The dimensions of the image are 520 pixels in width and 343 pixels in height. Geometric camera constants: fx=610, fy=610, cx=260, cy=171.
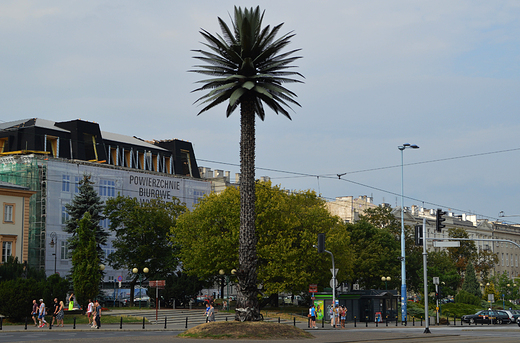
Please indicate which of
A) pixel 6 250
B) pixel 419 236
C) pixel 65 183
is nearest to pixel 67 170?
pixel 65 183

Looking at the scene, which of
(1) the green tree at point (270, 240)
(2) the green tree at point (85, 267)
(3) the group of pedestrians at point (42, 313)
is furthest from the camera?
(1) the green tree at point (270, 240)

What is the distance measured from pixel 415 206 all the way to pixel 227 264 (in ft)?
321

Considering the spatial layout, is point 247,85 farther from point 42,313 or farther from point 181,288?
point 181,288

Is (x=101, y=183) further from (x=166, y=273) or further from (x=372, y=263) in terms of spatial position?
(x=372, y=263)

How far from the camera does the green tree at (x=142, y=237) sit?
64.9 meters

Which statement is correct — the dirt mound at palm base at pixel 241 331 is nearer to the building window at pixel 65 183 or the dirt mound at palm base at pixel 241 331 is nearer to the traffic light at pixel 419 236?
the traffic light at pixel 419 236

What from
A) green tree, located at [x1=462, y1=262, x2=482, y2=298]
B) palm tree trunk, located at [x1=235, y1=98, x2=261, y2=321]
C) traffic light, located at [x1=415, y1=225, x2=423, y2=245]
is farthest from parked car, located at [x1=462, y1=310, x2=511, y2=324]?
palm tree trunk, located at [x1=235, y1=98, x2=261, y2=321]

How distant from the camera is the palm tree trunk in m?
29.8

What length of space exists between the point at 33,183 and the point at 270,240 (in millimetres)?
35757

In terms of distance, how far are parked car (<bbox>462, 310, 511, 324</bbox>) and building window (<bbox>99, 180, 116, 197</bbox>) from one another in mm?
50447

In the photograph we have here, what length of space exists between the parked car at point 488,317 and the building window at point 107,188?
166 feet

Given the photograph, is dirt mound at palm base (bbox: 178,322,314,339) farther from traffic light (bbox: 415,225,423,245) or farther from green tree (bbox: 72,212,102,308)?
green tree (bbox: 72,212,102,308)

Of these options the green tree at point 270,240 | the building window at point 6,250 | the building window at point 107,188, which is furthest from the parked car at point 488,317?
the building window at point 107,188

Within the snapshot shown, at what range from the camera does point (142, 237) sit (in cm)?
6581
